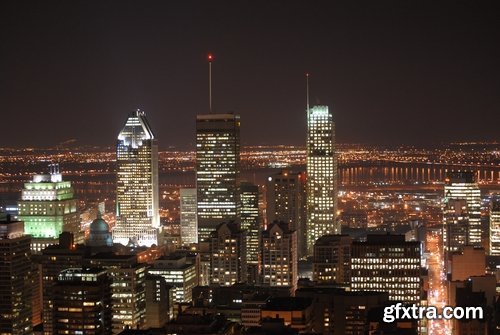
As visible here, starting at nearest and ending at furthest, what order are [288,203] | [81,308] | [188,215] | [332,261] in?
[81,308], [332,261], [288,203], [188,215]

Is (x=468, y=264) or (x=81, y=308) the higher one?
(x=468, y=264)

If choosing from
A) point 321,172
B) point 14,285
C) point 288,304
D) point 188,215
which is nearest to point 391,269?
point 288,304

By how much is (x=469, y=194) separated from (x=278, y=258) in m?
13.9

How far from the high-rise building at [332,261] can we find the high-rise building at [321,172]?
10909 mm

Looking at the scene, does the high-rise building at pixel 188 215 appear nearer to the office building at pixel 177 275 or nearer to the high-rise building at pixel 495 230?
the office building at pixel 177 275

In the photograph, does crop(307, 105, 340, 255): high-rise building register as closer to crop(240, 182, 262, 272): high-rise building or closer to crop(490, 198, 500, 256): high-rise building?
crop(240, 182, 262, 272): high-rise building

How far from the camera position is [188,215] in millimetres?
45688

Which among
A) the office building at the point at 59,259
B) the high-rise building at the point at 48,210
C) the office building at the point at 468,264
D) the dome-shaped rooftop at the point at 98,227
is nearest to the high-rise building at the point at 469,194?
the office building at the point at 468,264

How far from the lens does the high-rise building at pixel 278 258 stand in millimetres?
34938

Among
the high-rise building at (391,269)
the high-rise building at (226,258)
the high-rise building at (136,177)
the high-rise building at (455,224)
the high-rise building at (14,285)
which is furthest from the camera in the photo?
the high-rise building at (136,177)

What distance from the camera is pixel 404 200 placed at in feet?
187

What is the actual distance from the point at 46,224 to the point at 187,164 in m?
20.8

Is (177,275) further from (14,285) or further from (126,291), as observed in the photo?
(14,285)

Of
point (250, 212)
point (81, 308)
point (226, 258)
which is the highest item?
point (250, 212)
